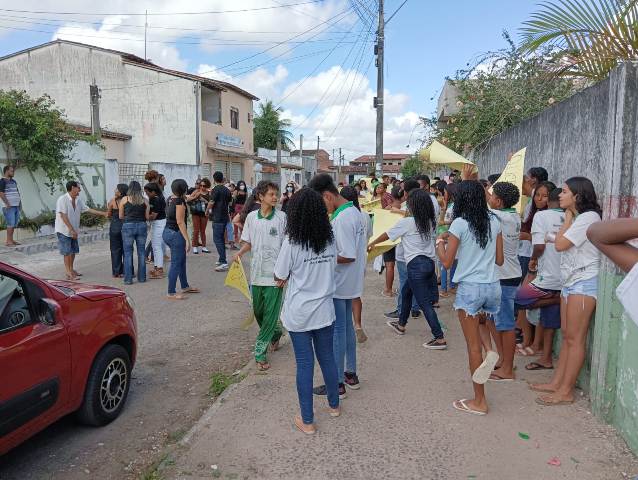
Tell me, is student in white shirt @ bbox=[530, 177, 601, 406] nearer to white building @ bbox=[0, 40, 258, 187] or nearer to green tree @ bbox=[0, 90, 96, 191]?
green tree @ bbox=[0, 90, 96, 191]

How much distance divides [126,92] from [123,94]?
190 millimetres

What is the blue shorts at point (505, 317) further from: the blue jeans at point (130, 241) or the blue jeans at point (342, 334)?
the blue jeans at point (130, 241)

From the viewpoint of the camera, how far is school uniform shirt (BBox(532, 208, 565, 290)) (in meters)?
4.42

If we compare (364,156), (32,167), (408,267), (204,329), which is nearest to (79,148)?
(32,167)

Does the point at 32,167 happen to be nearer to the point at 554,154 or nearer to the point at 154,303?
the point at 154,303

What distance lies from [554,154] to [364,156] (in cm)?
10698

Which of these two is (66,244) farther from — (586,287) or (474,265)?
(586,287)

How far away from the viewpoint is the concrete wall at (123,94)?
26938mm

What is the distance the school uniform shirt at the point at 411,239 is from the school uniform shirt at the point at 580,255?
165cm

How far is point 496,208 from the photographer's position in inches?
185

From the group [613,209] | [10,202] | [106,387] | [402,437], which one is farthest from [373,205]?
[10,202]

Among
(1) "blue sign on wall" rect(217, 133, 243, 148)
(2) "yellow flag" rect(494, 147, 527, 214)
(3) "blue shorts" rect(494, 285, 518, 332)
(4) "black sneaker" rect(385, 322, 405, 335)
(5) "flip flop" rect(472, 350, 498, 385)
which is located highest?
(1) "blue sign on wall" rect(217, 133, 243, 148)

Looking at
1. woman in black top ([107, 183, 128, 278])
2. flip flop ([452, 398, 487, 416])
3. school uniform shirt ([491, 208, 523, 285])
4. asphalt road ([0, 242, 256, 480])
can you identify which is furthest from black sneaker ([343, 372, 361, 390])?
woman in black top ([107, 183, 128, 278])

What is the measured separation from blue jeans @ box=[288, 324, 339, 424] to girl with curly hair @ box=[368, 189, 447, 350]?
6.29ft
